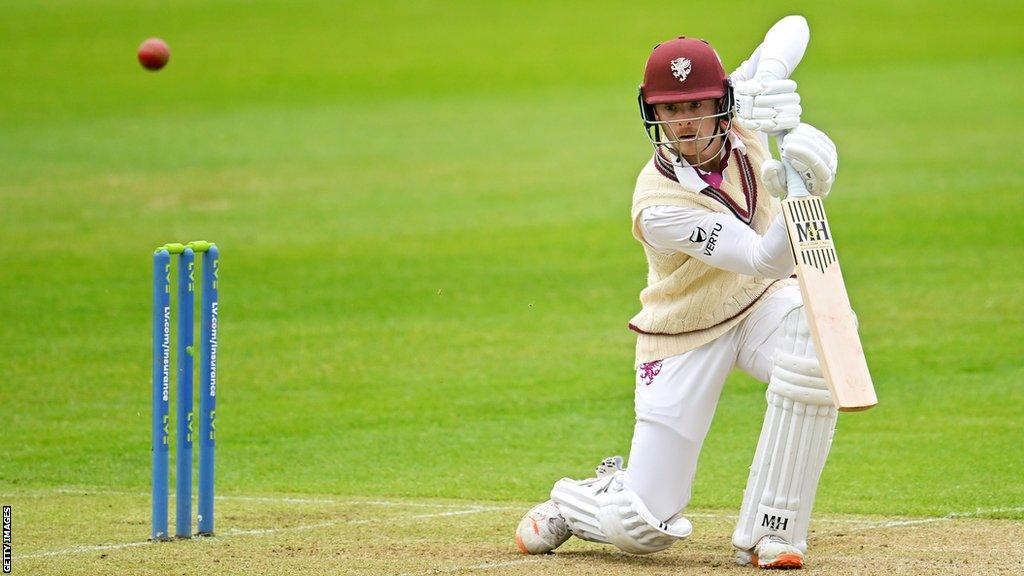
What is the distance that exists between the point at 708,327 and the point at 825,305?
54 cm

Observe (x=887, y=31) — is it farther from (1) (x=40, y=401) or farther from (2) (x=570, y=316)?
(1) (x=40, y=401)

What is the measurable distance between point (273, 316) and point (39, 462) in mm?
3874

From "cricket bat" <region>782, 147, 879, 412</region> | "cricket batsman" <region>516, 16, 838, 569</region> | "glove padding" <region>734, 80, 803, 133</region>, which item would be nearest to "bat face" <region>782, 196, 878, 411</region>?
"cricket bat" <region>782, 147, 879, 412</region>

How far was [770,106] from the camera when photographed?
16.9 feet

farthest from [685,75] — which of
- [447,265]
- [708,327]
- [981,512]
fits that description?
[447,265]

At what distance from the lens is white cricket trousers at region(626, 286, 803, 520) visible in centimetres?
546

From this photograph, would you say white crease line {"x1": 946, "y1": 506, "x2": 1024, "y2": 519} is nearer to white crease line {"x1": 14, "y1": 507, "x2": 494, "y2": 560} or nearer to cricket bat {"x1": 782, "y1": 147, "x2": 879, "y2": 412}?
cricket bat {"x1": 782, "y1": 147, "x2": 879, "y2": 412}

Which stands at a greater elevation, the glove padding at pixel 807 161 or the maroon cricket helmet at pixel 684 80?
the maroon cricket helmet at pixel 684 80

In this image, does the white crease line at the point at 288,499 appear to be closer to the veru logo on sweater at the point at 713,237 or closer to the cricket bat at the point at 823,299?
the veru logo on sweater at the point at 713,237

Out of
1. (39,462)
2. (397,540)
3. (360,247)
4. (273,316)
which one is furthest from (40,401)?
(360,247)

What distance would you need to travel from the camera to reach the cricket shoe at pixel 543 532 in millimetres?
5605

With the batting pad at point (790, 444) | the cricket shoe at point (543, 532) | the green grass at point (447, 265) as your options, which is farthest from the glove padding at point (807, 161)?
the green grass at point (447, 265)

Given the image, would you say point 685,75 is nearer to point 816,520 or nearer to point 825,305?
point 825,305

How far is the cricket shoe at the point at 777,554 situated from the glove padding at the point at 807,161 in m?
1.10
